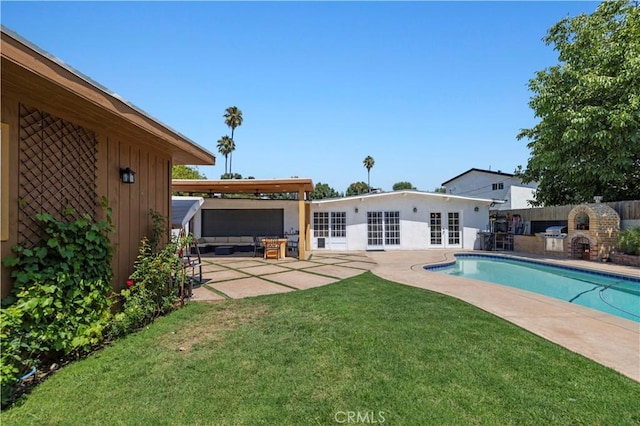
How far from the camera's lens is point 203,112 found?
43.5 ft

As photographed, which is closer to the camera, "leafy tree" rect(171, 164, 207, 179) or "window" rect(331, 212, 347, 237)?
"window" rect(331, 212, 347, 237)

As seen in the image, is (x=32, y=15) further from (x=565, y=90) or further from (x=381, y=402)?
(x=565, y=90)

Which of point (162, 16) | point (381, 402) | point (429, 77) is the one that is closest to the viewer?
point (381, 402)

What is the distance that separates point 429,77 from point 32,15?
11.3 meters

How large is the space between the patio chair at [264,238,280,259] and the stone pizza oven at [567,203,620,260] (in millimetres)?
11431

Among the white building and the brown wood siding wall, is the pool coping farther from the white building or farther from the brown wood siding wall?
the white building

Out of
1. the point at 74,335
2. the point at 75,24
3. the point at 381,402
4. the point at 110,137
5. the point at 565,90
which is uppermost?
the point at 565,90

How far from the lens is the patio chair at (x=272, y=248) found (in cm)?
1214

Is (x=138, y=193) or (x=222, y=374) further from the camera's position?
(x=138, y=193)

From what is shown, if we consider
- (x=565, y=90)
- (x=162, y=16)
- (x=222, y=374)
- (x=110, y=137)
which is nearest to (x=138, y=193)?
(x=110, y=137)

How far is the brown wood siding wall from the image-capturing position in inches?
115

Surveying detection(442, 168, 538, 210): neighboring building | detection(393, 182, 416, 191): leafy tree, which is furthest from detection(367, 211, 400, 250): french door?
detection(393, 182, 416, 191): leafy tree

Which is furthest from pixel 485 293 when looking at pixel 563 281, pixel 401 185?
pixel 401 185

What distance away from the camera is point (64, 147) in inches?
140
